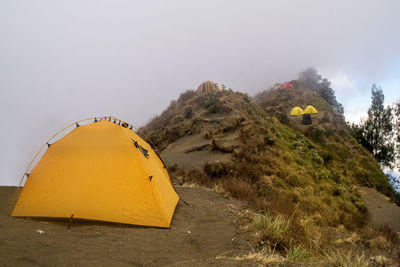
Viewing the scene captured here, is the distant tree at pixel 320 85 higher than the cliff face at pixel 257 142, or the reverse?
the distant tree at pixel 320 85

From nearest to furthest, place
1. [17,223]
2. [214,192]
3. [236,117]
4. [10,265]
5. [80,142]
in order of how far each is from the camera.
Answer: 1. [10,265]
2. [17,223]
3. [80,142]
4. [214,192]
5. [236,117]

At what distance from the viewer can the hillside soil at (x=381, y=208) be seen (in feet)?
41.8

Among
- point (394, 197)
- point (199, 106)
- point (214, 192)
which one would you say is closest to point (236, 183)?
point (214, 192)

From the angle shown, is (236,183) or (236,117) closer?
(236,183)

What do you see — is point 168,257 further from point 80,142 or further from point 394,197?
point 394,197

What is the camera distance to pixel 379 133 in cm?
2788

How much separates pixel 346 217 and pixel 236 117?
784 cm

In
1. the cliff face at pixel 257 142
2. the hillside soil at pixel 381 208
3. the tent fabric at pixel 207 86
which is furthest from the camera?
the tent fabric at pixel 207 86

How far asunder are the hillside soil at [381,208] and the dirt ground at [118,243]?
1131 centimetres

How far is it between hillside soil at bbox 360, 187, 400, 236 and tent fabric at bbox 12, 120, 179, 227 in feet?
40.2

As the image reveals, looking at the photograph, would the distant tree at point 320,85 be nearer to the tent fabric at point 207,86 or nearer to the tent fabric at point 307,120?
the tent fabric at point 307,120

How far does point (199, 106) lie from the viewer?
19969 millimetres

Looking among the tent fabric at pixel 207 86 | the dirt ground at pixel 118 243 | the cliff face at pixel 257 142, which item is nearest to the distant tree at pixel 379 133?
Result: the cliff face at pixel 257 142

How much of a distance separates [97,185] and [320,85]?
43968 mm
